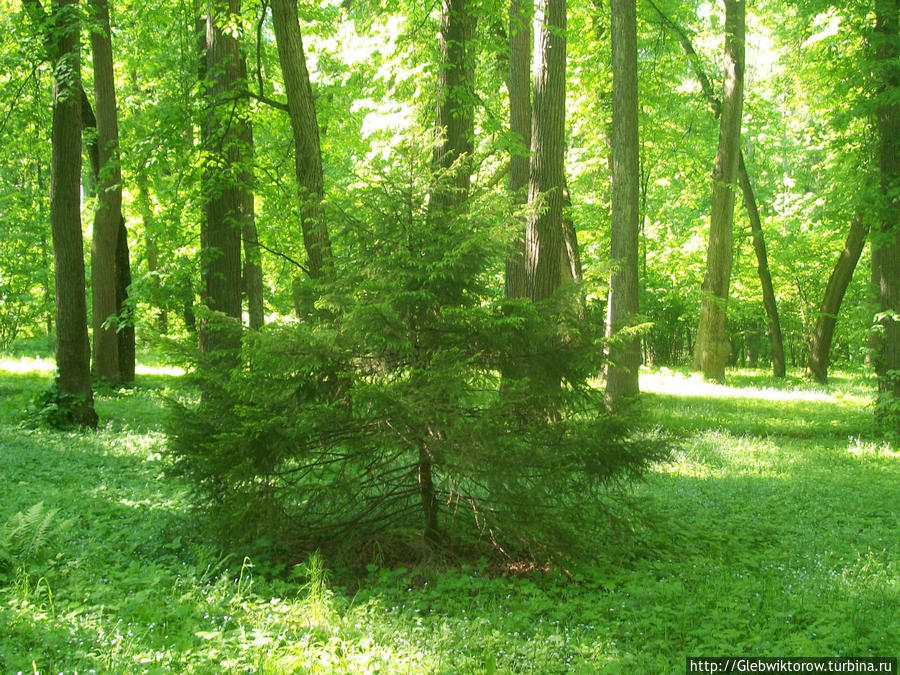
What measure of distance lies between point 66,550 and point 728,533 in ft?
18.6

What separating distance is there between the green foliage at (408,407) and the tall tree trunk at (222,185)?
5.49 metres

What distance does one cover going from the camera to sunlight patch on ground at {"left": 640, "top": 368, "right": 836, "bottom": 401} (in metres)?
17.3

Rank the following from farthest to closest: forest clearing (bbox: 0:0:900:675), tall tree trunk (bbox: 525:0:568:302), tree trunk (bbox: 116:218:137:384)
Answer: tree trunk (bbox: 116:218:137:384)
tall tree trunk (bbox: 525:0:568:302)
forest clearing (bbox: 0:0:900:675)

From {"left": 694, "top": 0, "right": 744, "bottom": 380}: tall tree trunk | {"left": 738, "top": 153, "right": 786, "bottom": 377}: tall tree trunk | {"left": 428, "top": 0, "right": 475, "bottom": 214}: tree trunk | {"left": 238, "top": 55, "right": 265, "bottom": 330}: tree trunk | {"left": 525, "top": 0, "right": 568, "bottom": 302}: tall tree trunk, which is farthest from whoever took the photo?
{"left": 738, "top": 153, "right": 786, "bottom": 377}: tall tree trunk

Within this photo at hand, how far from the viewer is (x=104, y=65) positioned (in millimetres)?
13836

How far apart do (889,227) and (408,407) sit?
11.1m

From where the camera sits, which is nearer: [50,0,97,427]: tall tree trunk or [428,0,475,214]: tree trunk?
[428,0,475,214]: tree trunk

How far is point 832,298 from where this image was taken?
67.3ft

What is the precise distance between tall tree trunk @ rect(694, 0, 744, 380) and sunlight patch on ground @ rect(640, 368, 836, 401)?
2.41ft

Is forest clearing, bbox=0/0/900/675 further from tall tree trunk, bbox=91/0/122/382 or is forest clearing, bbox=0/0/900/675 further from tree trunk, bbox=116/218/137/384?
tree trunk, bbox=116/218/137/384

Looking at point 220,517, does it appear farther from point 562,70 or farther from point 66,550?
point 562,70

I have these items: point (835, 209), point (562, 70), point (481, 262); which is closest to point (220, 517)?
point (481, 262)

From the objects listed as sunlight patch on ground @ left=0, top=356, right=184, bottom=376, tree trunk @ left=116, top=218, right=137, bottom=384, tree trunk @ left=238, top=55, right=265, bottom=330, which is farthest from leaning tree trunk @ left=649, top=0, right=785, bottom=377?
sunlight patch on ground @ left=0, top=356, right=184, bottom=376

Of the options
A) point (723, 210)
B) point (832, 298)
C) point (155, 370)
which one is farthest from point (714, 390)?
point (155, 370)
